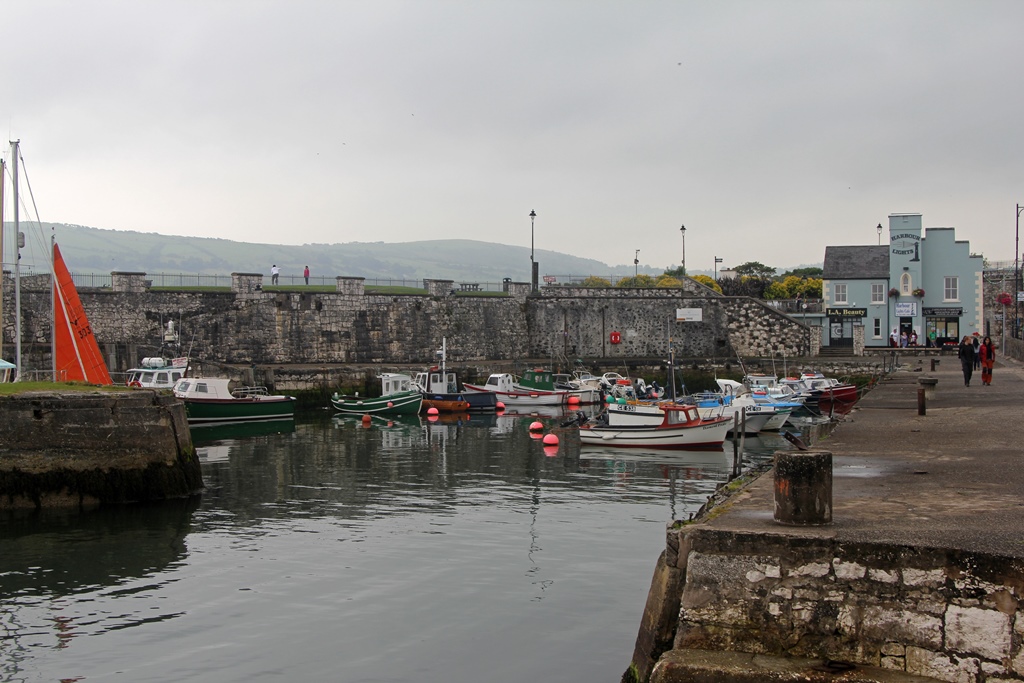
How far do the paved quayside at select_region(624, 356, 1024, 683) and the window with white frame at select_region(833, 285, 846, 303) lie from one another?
49.1 metres

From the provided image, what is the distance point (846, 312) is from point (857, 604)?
168 ft

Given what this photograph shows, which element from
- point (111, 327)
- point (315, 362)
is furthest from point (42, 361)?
point (315, 362)

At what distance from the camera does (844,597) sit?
22.6ft

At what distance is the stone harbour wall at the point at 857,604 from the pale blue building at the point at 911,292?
50.1m

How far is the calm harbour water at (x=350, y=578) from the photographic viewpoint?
1094cm

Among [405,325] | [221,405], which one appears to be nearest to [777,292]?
[405,325]

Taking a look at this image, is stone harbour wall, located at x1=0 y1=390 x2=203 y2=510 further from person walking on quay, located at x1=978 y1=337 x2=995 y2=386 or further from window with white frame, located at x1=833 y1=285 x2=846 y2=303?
window with white frame, located at x1=833 y1=285 x2=846 y2=303

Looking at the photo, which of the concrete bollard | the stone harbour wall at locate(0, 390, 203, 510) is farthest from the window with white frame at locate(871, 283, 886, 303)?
the concrete bollard

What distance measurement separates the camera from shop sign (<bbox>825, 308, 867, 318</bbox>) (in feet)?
181

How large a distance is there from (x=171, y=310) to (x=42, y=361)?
229 inches

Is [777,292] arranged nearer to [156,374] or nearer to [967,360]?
[967,360]

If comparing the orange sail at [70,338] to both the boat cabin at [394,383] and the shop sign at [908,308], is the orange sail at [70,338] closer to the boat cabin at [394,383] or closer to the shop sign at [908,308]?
the boat cabin at [394,383]

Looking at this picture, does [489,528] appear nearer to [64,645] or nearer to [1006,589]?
[64,645]

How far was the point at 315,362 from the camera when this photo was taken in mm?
47312
